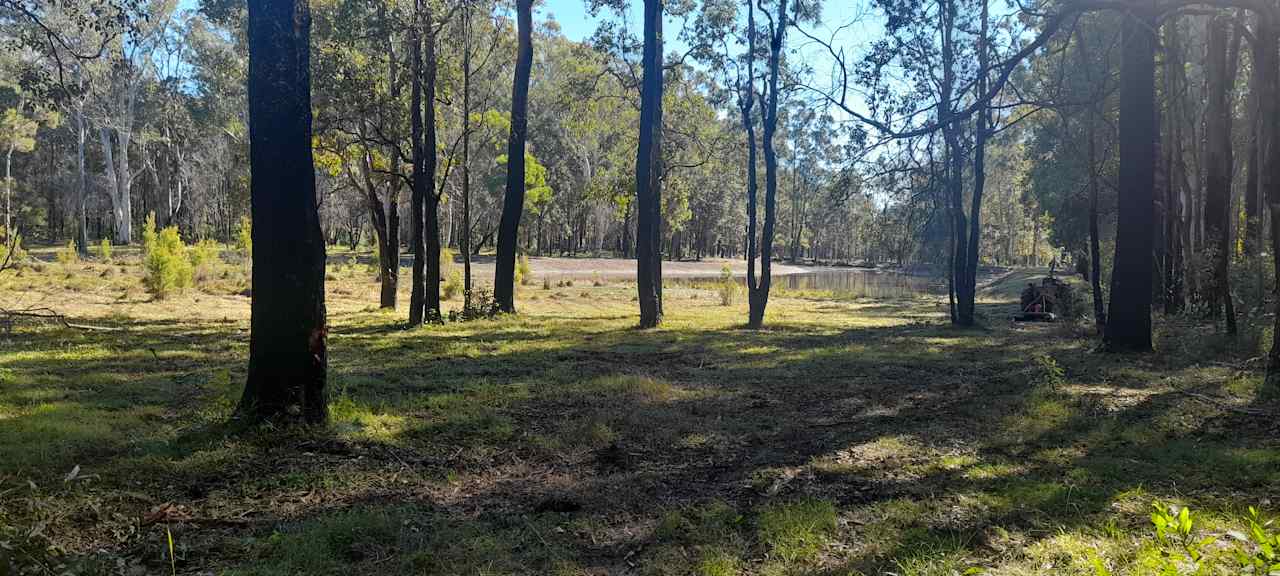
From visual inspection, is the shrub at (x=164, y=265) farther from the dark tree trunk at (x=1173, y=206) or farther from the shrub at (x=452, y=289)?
the dark tree trunk at (x=1173, y=206)

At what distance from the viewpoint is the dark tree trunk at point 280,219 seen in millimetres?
4801

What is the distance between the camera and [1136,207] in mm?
9195

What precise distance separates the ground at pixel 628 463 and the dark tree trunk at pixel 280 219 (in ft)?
1.27

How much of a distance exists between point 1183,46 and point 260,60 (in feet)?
67.5

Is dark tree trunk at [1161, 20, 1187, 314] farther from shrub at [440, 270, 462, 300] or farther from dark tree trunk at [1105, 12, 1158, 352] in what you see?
shrub at [440, 270, 462, 300]

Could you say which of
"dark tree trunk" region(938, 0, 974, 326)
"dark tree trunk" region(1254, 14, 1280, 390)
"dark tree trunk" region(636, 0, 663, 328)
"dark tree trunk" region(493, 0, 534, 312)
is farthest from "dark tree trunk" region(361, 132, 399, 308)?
"dark tree trunk" region(1254, 14, 1280, 390)

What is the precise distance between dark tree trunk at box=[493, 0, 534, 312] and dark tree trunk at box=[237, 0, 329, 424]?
1014cm

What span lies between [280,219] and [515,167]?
10735 mm

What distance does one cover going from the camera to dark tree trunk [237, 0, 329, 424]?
4801mm

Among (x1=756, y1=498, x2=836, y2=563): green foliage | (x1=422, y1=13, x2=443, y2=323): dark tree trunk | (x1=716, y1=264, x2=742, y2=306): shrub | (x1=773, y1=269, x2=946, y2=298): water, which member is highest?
(x1=422, y1=13, x2=443, y2=323): dark tree trunk

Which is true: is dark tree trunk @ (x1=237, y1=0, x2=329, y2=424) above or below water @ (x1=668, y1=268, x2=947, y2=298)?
above

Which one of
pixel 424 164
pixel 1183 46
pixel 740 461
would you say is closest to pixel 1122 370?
pixel 740 461

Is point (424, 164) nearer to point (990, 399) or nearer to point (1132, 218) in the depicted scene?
point (990, 399)

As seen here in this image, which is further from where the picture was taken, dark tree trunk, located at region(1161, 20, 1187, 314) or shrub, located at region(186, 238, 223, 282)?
shrub, located at region(186, 238, 223, 282)
